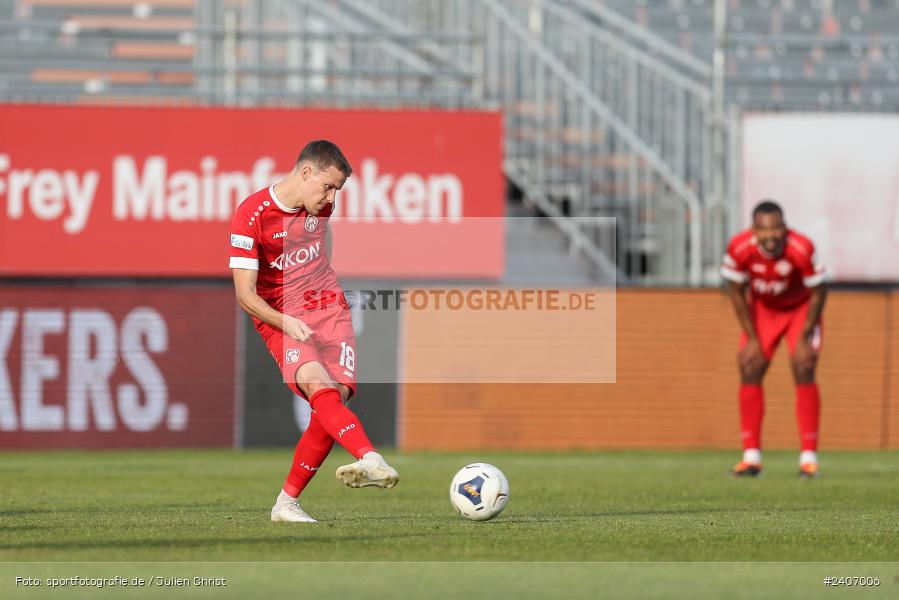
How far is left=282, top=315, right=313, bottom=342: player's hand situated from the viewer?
7.37 metres

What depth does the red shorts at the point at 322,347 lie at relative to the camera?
7566mm

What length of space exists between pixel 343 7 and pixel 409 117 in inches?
162

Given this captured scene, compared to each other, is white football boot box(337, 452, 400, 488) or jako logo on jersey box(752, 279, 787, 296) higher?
jako logo on jersey box(752, 279, 787, 296)

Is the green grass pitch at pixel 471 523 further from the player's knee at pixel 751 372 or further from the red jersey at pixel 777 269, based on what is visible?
the red jersey at pixel 777 269

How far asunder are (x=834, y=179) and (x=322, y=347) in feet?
35.5

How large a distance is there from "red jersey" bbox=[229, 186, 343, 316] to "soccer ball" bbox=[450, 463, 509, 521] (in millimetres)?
1101

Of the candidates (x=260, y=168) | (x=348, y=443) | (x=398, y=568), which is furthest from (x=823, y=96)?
(x=398, y=568)

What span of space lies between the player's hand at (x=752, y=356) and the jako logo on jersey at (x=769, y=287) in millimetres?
382

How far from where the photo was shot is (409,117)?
1727 centimetres

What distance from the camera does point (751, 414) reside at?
12367 millimetres

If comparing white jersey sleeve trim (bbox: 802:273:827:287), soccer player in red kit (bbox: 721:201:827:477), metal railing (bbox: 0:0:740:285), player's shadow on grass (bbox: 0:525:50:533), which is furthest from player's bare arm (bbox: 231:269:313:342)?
metal railing (bbox: 0:0:740:285)

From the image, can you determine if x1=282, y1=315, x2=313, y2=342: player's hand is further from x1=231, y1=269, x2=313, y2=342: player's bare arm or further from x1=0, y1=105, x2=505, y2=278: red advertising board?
x1=0, y1=105, x2=505, y2=278: red advertising board

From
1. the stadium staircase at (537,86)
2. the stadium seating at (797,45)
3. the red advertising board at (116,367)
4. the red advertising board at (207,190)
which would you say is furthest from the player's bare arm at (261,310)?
the stadium seating at (797,45)

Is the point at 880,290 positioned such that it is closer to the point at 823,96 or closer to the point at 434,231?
the point at 823,96
